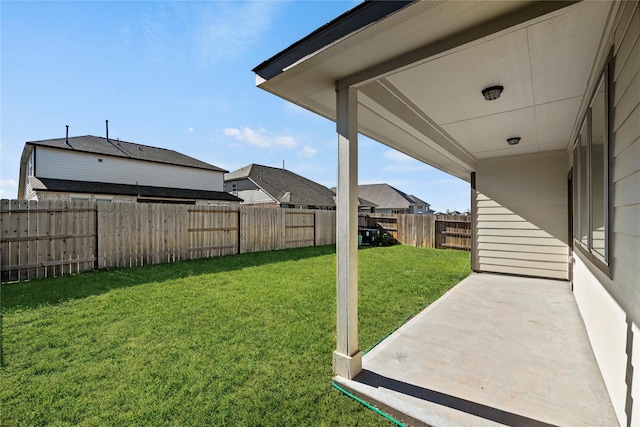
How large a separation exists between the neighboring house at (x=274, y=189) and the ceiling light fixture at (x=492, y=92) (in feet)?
54.1

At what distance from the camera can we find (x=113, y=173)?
1390cm

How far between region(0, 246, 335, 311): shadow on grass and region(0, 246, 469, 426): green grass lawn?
0.04 m

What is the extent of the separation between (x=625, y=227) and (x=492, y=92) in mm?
1587

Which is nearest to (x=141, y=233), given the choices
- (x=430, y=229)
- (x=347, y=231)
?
(x=347, y=231)

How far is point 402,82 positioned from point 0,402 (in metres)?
3.94

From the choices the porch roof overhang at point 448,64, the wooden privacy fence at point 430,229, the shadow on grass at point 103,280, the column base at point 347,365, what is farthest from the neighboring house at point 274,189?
the column base at point 347,365

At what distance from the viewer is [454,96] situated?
2744 mm

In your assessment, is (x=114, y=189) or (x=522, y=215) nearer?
(x=522, y=215)

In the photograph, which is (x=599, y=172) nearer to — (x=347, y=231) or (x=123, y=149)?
(x=347, y=231)

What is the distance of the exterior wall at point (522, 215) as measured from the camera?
5.44 meters

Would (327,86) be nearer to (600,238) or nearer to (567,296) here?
(600,238)

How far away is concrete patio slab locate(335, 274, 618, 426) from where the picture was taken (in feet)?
6.04


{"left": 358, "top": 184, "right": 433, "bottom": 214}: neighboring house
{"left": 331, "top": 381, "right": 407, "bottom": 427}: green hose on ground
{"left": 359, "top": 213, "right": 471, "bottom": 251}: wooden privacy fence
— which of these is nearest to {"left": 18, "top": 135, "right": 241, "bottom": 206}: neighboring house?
{"left": 359, "top": 213, "right": 471, "bottom": 251}: wooden privacy fence

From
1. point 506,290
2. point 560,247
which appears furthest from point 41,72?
point 560,247
